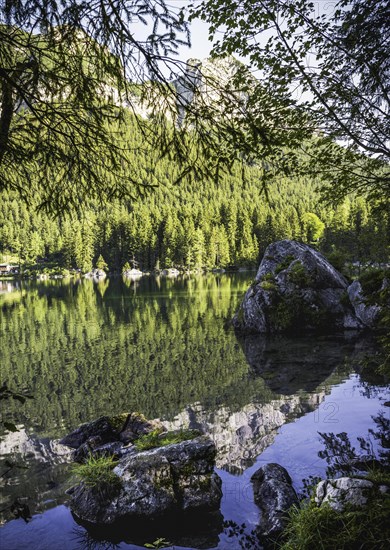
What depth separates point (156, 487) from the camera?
7.66m

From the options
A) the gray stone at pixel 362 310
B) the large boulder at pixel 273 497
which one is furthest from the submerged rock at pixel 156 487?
the gray stone at pixel 362 310

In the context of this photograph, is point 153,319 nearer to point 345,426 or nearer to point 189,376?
point 189,376

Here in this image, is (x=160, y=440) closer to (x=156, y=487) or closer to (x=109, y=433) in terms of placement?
(x=156, y=487)

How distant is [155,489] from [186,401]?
20.7 ft

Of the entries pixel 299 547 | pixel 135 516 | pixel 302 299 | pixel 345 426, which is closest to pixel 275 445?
pixel 345 426

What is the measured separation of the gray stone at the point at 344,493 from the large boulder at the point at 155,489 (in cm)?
274

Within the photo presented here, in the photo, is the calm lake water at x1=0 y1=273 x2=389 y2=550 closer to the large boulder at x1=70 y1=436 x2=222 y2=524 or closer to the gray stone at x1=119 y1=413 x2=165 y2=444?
the large boulder at x1=70 y1=436 x2=222 y2=524

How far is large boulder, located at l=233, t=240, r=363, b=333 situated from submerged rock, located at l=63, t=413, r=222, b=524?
16.4 meters

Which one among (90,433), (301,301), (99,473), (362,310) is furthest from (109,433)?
(362,310)

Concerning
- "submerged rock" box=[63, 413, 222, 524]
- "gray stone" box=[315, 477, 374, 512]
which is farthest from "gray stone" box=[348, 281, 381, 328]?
"gray stone" box=[315, 477, 374, 512]

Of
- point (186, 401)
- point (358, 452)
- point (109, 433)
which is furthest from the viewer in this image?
point (186, 401)

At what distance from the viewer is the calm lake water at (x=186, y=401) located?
296 inches

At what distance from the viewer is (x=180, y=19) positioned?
4266 mm

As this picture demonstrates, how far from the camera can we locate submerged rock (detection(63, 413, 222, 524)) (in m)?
7.48
